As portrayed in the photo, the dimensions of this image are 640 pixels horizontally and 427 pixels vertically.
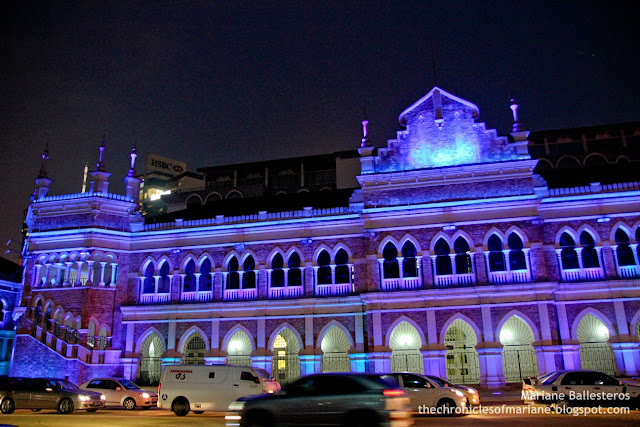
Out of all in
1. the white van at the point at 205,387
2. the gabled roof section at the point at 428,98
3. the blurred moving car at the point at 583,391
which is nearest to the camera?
the blurred moving car at the point at 583,391

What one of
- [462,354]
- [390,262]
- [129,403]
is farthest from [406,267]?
[129,403]

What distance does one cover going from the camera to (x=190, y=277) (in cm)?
3067

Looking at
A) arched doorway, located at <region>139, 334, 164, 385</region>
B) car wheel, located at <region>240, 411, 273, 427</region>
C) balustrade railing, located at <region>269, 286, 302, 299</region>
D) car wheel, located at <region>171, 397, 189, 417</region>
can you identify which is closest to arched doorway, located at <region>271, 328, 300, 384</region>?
balustrade railing, located at <region>269, 286, 302, 299</region>

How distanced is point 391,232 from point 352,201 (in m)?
2.83

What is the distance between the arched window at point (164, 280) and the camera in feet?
102

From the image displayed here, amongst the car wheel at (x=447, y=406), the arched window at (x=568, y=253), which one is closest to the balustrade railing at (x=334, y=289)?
the arched window at (x=568, y=253)

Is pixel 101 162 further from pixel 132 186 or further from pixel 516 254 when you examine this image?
pixel 516 254

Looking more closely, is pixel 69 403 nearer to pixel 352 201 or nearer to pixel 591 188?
pixel 352 201

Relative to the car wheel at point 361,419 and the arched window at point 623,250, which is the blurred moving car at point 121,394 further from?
the arched window at point 623,250

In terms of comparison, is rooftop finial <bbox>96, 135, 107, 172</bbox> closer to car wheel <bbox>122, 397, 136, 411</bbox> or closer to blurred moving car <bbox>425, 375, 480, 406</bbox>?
car wheel <bbox>122, 397, 136, 411</bbox>

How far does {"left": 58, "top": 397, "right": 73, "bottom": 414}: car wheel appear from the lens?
19.0 meters

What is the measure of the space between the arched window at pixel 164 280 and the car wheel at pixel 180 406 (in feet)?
42.1

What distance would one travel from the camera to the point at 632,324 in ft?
79.0

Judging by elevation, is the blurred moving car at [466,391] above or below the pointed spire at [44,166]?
below
